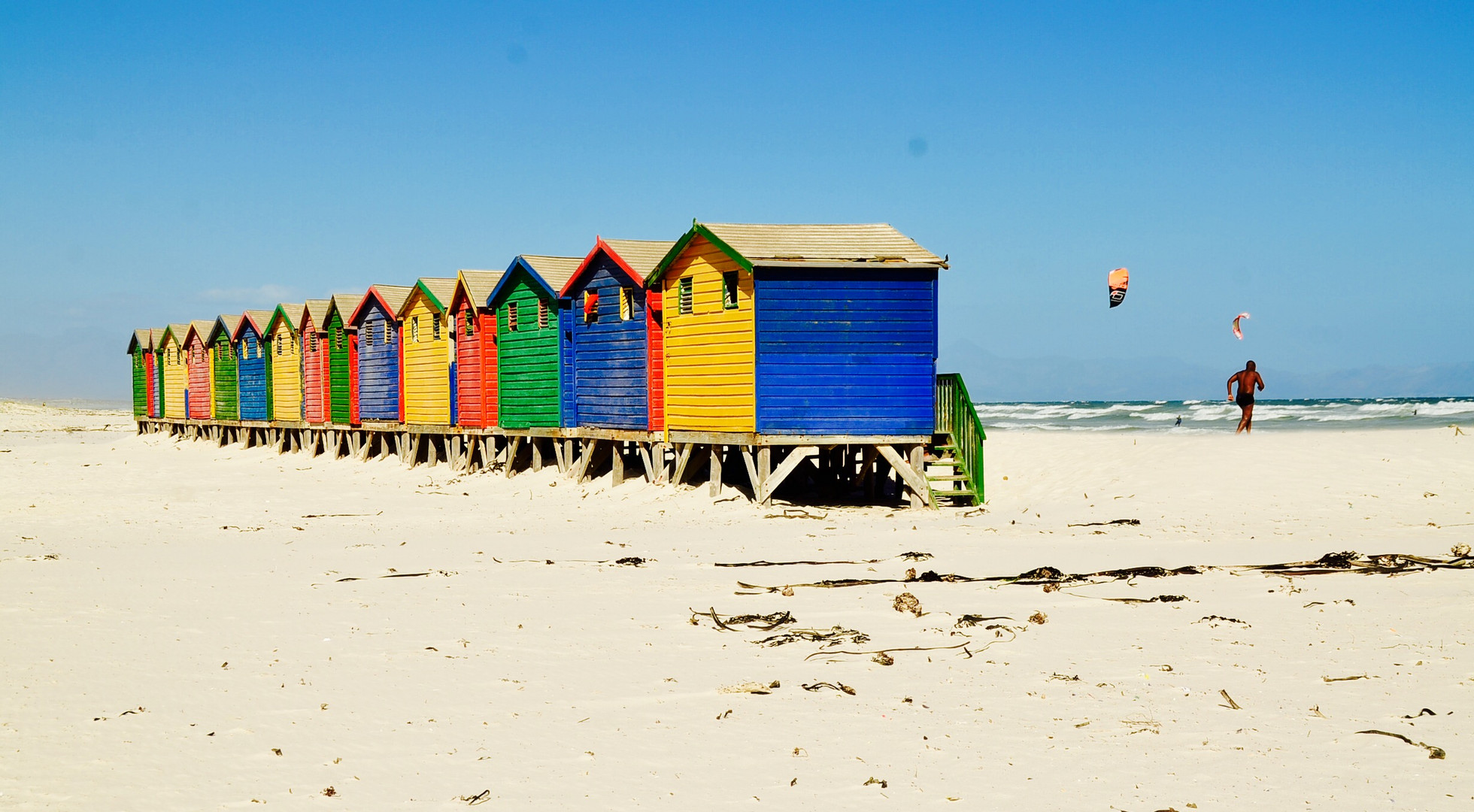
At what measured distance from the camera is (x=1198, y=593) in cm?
1019

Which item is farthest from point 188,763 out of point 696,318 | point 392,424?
point 392,424

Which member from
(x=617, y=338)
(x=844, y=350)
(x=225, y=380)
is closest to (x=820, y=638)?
(x=844, y=350)

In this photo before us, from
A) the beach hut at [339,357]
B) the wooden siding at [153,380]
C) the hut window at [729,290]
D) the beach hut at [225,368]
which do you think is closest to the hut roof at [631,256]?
the hut window at [729,290]

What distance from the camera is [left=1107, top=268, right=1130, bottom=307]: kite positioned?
21562 millimetres

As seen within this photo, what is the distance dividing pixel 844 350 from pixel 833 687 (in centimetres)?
1071

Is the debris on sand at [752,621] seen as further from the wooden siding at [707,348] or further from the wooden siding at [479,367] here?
the wooden siding at [479,367]

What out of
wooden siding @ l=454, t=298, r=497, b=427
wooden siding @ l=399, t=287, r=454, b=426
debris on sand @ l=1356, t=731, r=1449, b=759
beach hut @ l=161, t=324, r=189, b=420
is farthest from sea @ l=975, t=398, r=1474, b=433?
debris on sand @ l=1356, t=731, r=1449, b=759

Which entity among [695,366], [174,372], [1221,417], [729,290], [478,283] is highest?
[478,283]

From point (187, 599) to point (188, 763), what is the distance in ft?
16.0

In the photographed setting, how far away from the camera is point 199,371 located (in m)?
46.3

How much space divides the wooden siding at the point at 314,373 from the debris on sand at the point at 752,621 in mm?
27849

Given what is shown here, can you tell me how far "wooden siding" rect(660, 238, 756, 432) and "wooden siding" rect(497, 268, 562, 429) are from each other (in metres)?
4.33

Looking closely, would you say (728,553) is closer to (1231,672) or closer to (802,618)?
(802,618)

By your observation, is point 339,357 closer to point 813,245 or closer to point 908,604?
point 813,245
